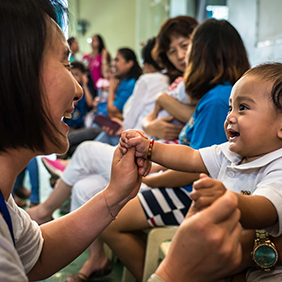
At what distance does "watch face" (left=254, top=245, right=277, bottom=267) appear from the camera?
2.60 feet

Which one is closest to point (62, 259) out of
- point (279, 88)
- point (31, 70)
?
point (31, 70)

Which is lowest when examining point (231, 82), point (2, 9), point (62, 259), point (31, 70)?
point (62, 259)

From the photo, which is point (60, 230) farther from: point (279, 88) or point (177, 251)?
point (279, 88)

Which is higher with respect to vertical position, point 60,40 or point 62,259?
point 60,40

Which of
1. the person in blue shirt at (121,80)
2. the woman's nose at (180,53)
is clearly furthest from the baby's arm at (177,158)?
the person in blue shirt at (121,80)

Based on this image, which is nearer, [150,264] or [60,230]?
[60,230]

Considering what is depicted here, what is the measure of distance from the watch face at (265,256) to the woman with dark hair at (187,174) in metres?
0.57

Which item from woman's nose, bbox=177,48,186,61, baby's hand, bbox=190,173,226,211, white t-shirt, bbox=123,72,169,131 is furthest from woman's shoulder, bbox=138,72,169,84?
baby's hand, bbox=190,173,226,211

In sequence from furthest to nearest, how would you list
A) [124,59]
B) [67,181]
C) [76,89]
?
[124,59] → [67,181] → [76,89]

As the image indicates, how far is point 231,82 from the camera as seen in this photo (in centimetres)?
142

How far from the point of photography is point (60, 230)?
34.6 inches

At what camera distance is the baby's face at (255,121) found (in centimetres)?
86

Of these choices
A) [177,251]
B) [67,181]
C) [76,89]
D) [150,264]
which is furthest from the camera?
[67,181]

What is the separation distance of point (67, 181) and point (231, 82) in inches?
42.5
